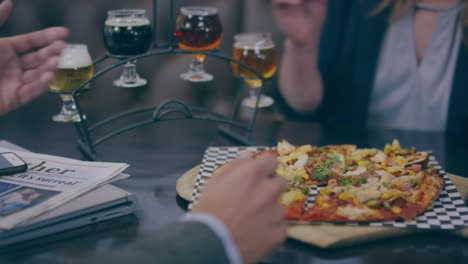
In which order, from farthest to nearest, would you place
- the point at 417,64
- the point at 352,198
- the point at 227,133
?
the point at 417,64
the point at 227,133
the point at 352,198

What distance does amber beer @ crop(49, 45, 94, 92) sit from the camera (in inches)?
52.7

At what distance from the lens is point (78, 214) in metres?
0.96

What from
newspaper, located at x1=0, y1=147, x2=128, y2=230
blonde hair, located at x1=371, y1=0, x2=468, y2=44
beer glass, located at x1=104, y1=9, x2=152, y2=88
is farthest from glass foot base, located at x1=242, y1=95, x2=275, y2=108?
blonde hair, located at x1=371, y1=0, x2=468, y2=44

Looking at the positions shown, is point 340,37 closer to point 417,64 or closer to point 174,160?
point 417,64

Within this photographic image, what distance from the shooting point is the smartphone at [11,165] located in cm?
108

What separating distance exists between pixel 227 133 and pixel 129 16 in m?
0.43

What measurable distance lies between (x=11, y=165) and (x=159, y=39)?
1451mm

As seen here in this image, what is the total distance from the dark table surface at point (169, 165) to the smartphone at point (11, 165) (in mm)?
201

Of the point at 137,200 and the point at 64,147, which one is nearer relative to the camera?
the point at 137,200

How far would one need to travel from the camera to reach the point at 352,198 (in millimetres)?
1036

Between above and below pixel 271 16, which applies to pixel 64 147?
below

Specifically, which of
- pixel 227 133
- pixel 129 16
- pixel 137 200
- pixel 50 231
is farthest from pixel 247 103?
pixel 50 231

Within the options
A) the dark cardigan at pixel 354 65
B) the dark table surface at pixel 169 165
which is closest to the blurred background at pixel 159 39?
the dark cardigan at pixel 354 65

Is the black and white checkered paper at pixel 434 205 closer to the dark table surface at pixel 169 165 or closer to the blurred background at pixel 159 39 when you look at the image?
the dark table surface at pixel 169 165
